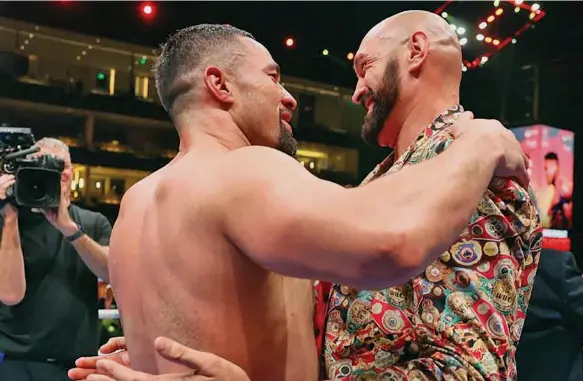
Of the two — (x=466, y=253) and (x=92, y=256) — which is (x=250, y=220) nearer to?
(x=466, y=253)

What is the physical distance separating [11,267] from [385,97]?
1.56 m

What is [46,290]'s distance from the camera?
242 cm

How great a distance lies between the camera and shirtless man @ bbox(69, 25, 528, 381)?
0.80 meters

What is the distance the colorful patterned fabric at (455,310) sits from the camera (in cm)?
96

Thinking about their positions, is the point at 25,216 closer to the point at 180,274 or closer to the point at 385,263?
the point at 180,274

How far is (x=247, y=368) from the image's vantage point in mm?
984

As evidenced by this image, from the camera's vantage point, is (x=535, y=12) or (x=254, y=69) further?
(x=535, y=12)

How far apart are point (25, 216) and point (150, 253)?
1725 mm

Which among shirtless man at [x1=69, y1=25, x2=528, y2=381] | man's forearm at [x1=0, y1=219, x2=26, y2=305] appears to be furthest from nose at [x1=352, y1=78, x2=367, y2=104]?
man's forearm at [x1=0, y1=219, x2=26, y2=305]

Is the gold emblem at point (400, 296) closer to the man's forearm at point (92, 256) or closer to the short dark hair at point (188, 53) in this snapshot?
the short dark hair at point (188, 53)

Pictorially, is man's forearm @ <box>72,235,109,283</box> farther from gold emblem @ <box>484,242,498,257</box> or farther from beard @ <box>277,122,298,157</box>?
gold emblem @ <box>484,242,498,257</box>

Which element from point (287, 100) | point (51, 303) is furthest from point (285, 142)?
point (51, 303)

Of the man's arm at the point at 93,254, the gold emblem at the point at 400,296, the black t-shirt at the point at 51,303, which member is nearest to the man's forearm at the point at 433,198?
the gold emblem at the point at 400,296

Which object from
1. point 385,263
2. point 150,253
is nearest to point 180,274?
point 150,253
